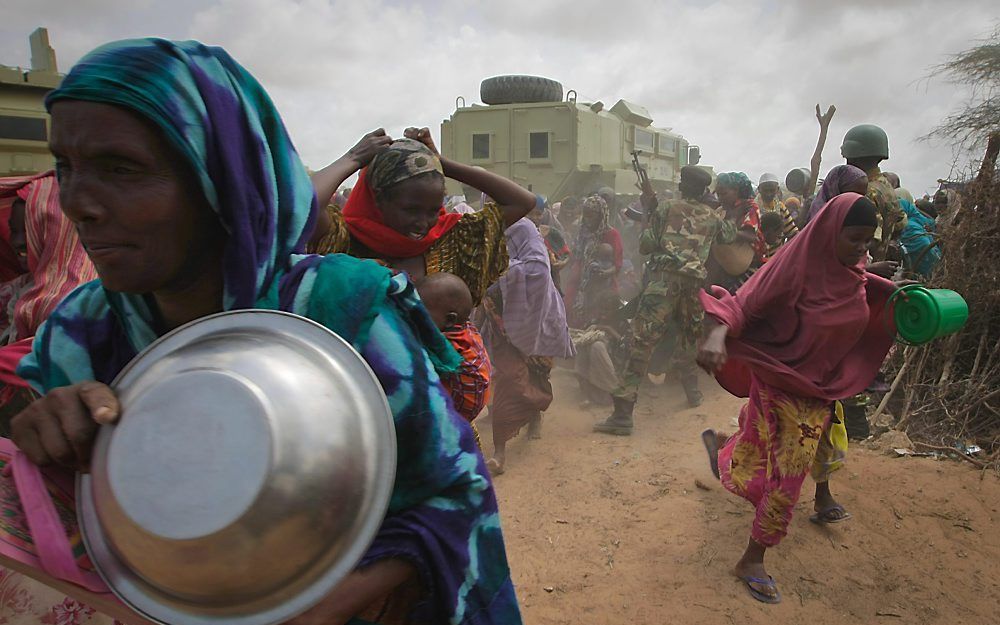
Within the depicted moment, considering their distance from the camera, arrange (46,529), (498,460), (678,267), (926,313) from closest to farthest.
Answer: (46,529) < (926,313) < (498,460) < (678,267)

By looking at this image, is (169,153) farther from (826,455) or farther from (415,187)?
(826,455)

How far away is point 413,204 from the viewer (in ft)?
7.10

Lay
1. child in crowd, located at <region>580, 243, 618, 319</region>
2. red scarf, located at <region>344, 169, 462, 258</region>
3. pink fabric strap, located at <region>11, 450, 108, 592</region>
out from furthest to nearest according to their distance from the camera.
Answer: child in crowd, located at <region>580, 243, 618, 319</region>
red scarf, located at <region>344, 169, 462, 258</region>
pink fabric strap, located at <region>11, 450, 108, 592</region>

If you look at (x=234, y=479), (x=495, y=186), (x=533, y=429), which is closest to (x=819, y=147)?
(x=533, y=429)

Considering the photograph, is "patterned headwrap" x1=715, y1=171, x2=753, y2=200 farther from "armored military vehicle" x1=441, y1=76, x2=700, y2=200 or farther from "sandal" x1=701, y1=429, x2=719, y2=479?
"armored military vehicle" x1=441, y1=76, x2=700, y2=200

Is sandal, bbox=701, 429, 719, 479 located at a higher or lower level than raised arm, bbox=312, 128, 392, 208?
lower

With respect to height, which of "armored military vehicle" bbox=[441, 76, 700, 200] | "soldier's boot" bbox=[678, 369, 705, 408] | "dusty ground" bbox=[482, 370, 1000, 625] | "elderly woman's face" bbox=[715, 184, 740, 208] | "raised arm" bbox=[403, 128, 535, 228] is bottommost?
"dusty ground" bbox=[482, 370, 1000, 625]

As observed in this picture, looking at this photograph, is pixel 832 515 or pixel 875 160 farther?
pixel 875 160

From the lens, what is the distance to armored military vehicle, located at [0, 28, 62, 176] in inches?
246

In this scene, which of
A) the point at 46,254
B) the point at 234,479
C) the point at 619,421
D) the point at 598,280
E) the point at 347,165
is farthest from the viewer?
the point at 598,280

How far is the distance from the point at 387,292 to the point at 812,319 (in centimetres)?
285

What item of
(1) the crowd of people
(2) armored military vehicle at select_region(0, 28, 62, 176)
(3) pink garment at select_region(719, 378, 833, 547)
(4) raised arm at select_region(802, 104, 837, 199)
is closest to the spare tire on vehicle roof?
(4) raised arm at select_region(802, 104, 837, 199)

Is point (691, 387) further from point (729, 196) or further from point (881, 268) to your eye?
point (881, 268)

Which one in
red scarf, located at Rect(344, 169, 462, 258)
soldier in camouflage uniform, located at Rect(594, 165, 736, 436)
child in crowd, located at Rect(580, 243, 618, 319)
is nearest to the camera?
red scarf, located at Rect(344, 169, 462, 258)
